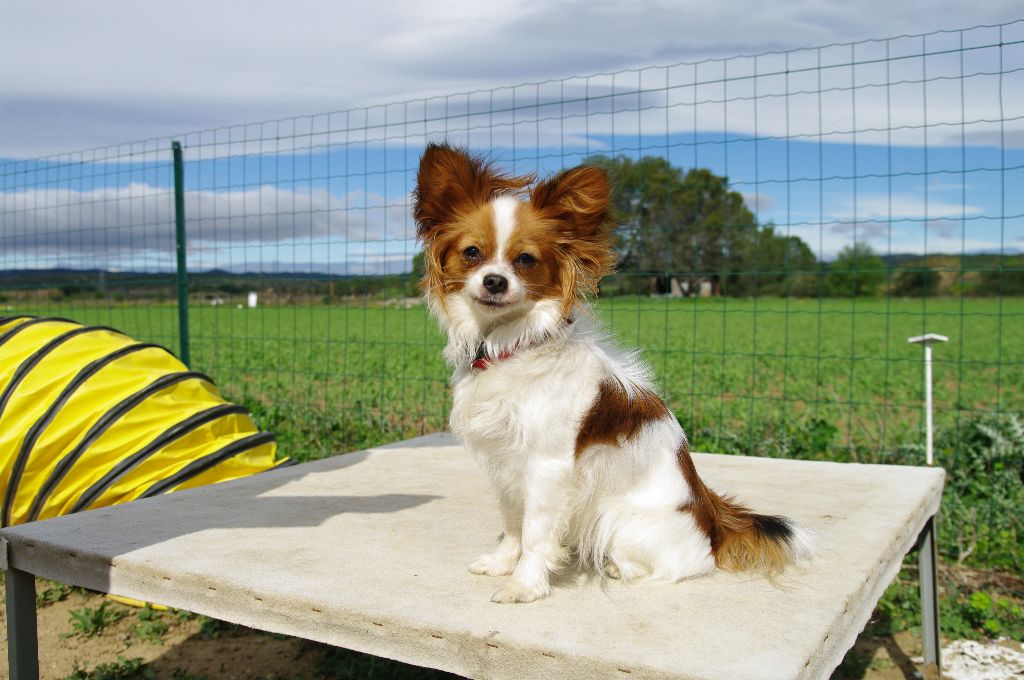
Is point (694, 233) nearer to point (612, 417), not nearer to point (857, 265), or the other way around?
point (857, 265)

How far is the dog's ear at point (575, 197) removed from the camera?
2.50m

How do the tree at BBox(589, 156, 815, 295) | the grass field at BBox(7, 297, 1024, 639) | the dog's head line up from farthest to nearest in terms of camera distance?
the tree at BBox(589, 156, 815, 295) → the grass field at BBox(7, 297, 1024, 639) → the dog's head

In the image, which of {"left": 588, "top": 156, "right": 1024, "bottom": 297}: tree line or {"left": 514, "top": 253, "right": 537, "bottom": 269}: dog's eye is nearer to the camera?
{"left": 514, "top": 253, "right": 537, "bottom": 269}: dog's eye

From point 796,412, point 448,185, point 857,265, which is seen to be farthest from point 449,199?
point 796,412

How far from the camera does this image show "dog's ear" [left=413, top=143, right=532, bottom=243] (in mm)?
2562

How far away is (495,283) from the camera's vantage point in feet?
7.89

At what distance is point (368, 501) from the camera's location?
11.8 ft

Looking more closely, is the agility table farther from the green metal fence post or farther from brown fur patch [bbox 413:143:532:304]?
the green metal fence post

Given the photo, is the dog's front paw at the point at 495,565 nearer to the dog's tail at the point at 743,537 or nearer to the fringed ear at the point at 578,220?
the dog's tail at the point at 743,537

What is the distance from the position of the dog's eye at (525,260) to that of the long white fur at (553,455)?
0.14ft

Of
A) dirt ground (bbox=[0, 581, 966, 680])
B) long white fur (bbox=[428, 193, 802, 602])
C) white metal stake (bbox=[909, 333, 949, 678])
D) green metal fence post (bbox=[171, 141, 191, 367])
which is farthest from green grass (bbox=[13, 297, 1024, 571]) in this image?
dirt ground (bbox=[0, 581, 966, 680])

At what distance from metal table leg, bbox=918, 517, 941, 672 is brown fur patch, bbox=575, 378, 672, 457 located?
2052 mm

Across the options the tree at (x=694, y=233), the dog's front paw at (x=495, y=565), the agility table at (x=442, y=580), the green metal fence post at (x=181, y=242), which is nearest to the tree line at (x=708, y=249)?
the tree at (x=694, y=233)

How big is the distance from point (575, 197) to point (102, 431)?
113 inches
